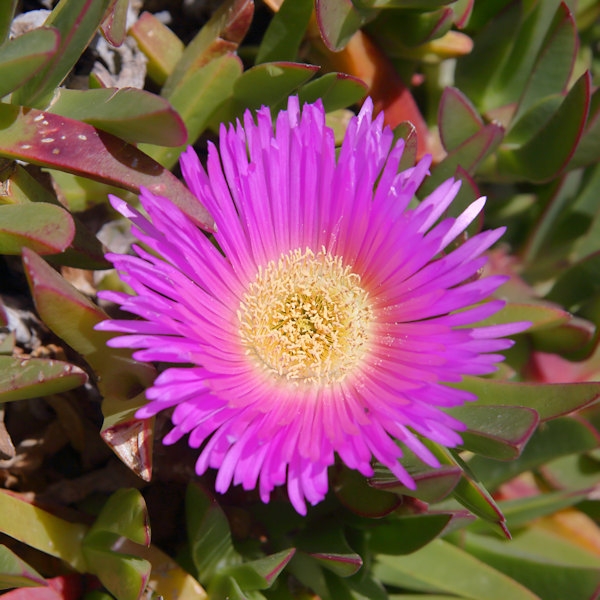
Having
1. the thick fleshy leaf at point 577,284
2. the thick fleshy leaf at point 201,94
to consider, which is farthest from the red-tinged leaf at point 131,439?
the thick fleshy leaf at point 577,284

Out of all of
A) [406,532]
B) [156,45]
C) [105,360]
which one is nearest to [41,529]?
[105,360]

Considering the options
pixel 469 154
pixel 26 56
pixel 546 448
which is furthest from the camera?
pixel 546 448

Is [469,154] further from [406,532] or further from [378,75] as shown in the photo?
[406,532]

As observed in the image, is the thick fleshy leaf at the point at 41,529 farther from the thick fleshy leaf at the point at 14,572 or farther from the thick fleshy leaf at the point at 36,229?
the thick fleshy leaf at the point at 36,229

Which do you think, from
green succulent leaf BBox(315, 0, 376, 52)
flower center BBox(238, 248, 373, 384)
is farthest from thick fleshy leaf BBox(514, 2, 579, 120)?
flower center BBox(238, 248, 373, 384)

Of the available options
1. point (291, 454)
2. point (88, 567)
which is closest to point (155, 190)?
point (291, 454)

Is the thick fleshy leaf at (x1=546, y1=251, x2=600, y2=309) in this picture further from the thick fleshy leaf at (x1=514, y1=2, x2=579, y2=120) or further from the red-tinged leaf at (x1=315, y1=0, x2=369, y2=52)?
the red-tinged leaf at (x1=315, y1=0, x2=369, y2=52)

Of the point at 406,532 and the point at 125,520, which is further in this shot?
the point at 406,532
